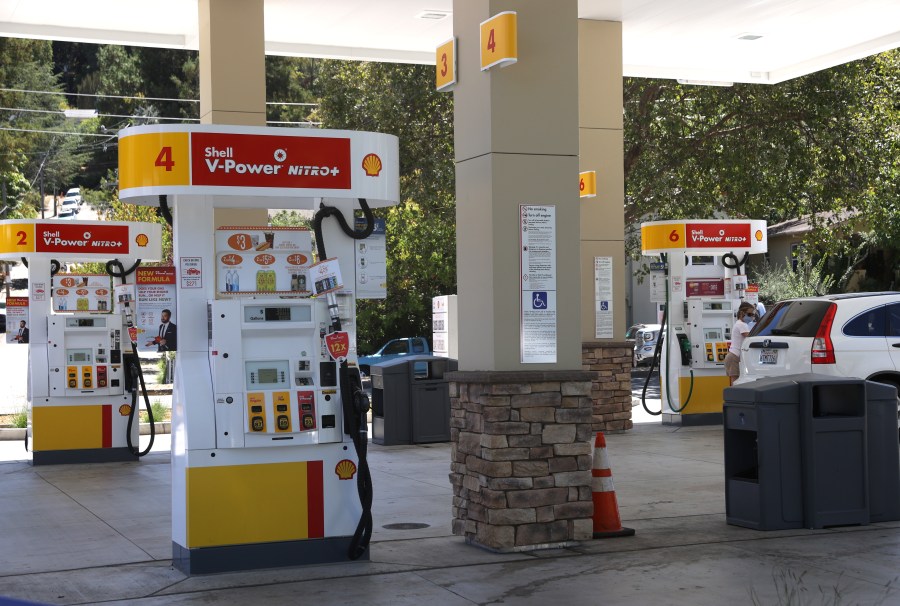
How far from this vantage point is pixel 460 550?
8.32 meters

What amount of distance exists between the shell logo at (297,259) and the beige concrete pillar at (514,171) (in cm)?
129

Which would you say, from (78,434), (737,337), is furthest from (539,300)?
(737,337)

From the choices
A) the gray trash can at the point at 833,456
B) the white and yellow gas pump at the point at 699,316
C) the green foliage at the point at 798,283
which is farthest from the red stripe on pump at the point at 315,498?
the green foliage at the point at 798,283

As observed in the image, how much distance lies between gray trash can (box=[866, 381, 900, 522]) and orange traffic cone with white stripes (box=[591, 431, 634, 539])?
201 cm

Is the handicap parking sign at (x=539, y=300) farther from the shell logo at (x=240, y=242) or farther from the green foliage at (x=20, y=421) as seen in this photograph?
the green foliage at (x=20, y=421)

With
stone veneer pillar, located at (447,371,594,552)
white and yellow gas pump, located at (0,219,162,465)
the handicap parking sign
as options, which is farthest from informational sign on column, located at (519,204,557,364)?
white and yellow gas pump, located at (0,219,162,465)

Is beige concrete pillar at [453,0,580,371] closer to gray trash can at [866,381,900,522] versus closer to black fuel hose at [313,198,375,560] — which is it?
black fuel hose at [313,198,375,560]

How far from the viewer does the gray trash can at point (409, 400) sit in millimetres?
15648

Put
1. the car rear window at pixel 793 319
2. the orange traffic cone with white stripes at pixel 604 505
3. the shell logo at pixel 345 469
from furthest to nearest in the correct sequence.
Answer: the car rear window at pixel 793 319 → the orange traffic cone with white stripes at pixel 604 505 → the shell logo at pixel 345 469

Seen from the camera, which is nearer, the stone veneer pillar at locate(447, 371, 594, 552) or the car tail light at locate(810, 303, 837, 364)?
the stone veneer pillar at locate(447, 371, 594, 552)

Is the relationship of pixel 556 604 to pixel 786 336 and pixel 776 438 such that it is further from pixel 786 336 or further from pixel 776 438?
pixel 786 336

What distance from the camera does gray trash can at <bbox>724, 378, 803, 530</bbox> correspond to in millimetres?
8680

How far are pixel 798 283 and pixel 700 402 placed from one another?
46.3 ft

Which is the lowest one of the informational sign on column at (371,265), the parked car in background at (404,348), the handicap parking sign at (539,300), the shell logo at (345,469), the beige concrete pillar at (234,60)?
the shell logo at (345,469)
